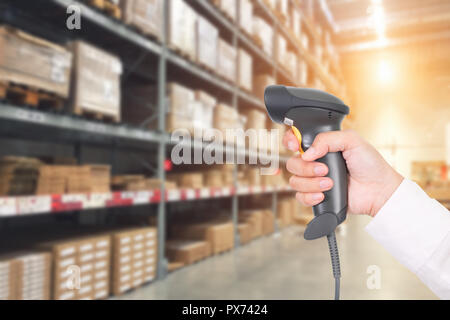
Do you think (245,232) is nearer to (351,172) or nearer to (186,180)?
(186,180)

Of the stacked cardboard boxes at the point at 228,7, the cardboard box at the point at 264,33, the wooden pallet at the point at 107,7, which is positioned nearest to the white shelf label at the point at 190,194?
the wooden pallet at the point at 107,7

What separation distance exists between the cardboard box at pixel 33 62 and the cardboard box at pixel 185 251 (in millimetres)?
1755

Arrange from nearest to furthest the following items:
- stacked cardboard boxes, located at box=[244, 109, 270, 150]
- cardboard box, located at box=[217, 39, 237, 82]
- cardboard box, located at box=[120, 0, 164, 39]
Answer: cardboard box, located at box=[120, 0, 164, 39] < cardboard box, located at box=[217, 39, 237, 82] < stacked cardboard boxes, located at box=[244, 109, 270, 150]

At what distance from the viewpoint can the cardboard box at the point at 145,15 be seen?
262cm

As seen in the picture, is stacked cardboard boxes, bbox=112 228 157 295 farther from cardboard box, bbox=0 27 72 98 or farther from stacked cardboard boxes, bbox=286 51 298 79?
stacked cardboard boxes, bbox=286 51 298 79

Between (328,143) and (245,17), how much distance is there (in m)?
4.06

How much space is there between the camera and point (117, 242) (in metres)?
2.50

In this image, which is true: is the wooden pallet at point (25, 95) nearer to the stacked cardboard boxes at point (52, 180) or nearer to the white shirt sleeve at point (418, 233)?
the stacked cardboard boxes at point (52, 180)

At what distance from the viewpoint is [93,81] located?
2316 mm

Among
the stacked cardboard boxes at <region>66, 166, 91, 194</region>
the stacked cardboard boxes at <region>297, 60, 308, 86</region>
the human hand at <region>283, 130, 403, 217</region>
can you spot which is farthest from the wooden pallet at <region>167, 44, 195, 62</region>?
the stacked cardboard boxes at <region>297, 60, 308, 86</region>

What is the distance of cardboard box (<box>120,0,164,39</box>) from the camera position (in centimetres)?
262

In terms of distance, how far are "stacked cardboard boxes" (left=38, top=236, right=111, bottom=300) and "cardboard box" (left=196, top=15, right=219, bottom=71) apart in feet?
6.73

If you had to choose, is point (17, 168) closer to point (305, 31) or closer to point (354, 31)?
point (305, 31)
